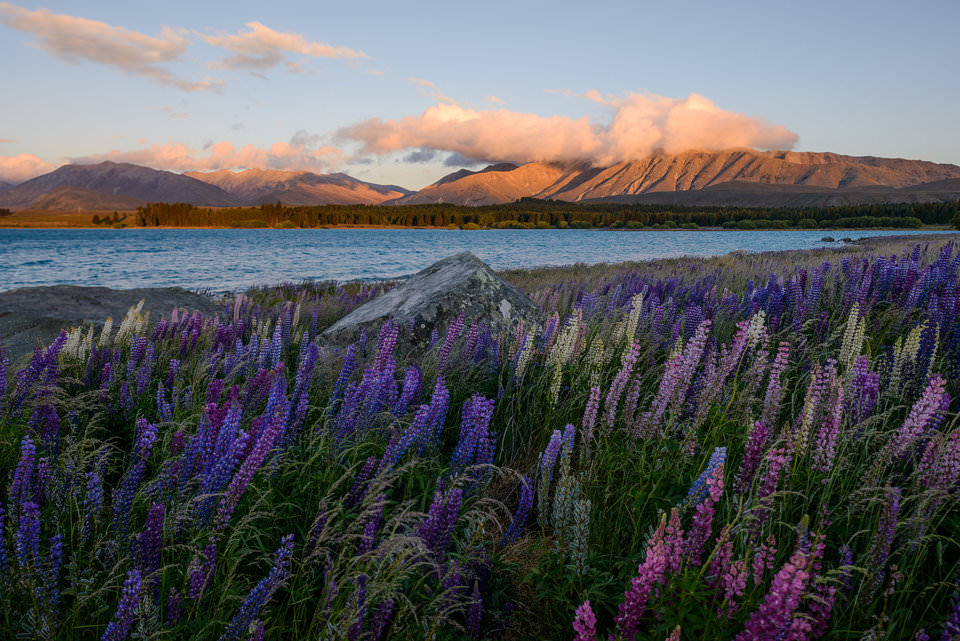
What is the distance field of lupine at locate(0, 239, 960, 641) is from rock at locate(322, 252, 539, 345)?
198 cm

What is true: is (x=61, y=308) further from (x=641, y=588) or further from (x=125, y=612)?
(x=641, y=588)

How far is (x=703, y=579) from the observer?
84.2 inches

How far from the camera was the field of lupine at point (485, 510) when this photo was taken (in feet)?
6.31

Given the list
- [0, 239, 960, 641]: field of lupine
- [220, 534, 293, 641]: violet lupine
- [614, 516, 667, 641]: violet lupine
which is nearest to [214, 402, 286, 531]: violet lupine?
[0, 239, 960, 641]: field of lupine

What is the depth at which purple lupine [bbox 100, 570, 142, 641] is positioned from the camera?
66.6 inches

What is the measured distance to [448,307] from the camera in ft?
22.2

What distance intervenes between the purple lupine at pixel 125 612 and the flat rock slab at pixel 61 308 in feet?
17.9

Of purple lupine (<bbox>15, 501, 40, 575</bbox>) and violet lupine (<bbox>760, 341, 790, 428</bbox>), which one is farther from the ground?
violet lupine (<bbox>760, 341, 790, 428</bbox>)

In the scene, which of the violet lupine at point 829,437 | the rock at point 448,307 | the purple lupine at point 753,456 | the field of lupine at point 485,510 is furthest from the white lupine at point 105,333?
the violet lupine at point 829,437

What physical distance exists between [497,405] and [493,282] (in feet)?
11.0

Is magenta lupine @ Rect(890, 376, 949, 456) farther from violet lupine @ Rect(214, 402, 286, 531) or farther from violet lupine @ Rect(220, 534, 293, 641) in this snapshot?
violet lupine @ Rect(214, 402, 286, 531)

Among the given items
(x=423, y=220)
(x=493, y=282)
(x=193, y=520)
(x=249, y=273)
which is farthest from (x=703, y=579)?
(x=423, y=220)

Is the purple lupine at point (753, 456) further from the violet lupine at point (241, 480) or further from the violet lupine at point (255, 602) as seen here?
the violet lupine at point (241, 480)

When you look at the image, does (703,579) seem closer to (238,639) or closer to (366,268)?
(238,639)
